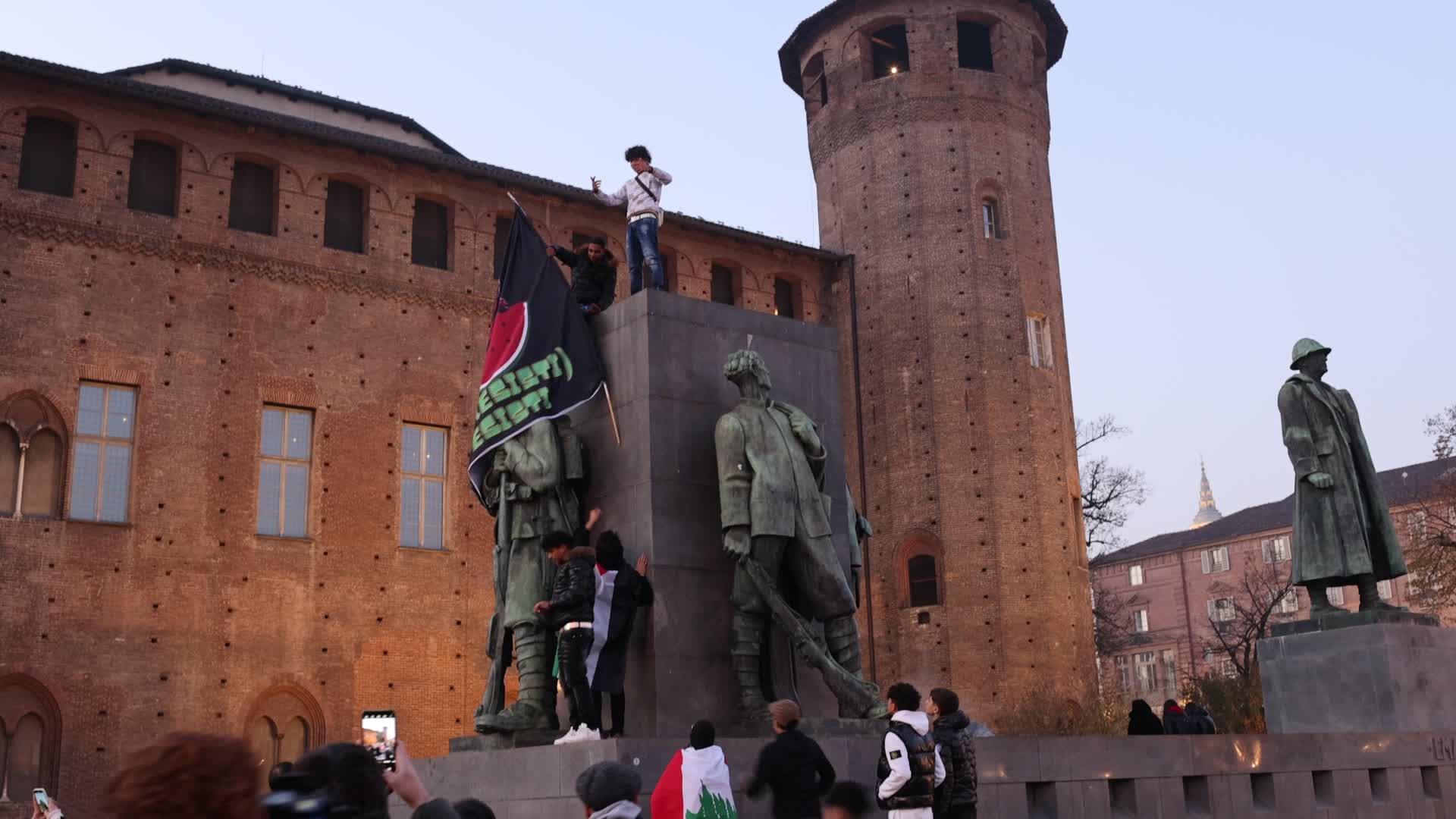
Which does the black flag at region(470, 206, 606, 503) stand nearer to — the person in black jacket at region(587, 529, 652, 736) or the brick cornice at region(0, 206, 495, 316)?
the person in black jacket at region(587, 529, 652, 736)

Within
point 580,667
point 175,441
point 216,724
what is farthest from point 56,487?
point 580,667

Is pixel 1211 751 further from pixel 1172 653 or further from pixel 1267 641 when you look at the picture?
pixel 1172 653

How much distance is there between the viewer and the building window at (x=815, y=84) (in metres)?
36.6

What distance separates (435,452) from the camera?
27.2 m

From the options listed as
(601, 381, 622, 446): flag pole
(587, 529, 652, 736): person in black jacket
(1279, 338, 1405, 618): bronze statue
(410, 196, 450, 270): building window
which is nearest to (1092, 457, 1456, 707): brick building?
(410, 196, 450, 270): building window

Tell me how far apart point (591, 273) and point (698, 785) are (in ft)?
14.8

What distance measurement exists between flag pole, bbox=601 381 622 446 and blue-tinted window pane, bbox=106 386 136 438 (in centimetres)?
1715

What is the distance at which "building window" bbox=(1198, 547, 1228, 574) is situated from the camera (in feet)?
251

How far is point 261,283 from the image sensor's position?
2588 cm

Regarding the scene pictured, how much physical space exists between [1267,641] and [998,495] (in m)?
18.9

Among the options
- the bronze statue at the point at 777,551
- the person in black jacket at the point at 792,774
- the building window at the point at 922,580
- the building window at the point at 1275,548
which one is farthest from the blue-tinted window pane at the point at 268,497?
the building window at the point at 1275,548

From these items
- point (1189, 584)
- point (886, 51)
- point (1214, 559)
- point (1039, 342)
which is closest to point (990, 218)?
point (1039, 342)

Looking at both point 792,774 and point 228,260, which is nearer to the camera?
point 792,774

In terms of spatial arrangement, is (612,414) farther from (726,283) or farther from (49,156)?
(726,283)
